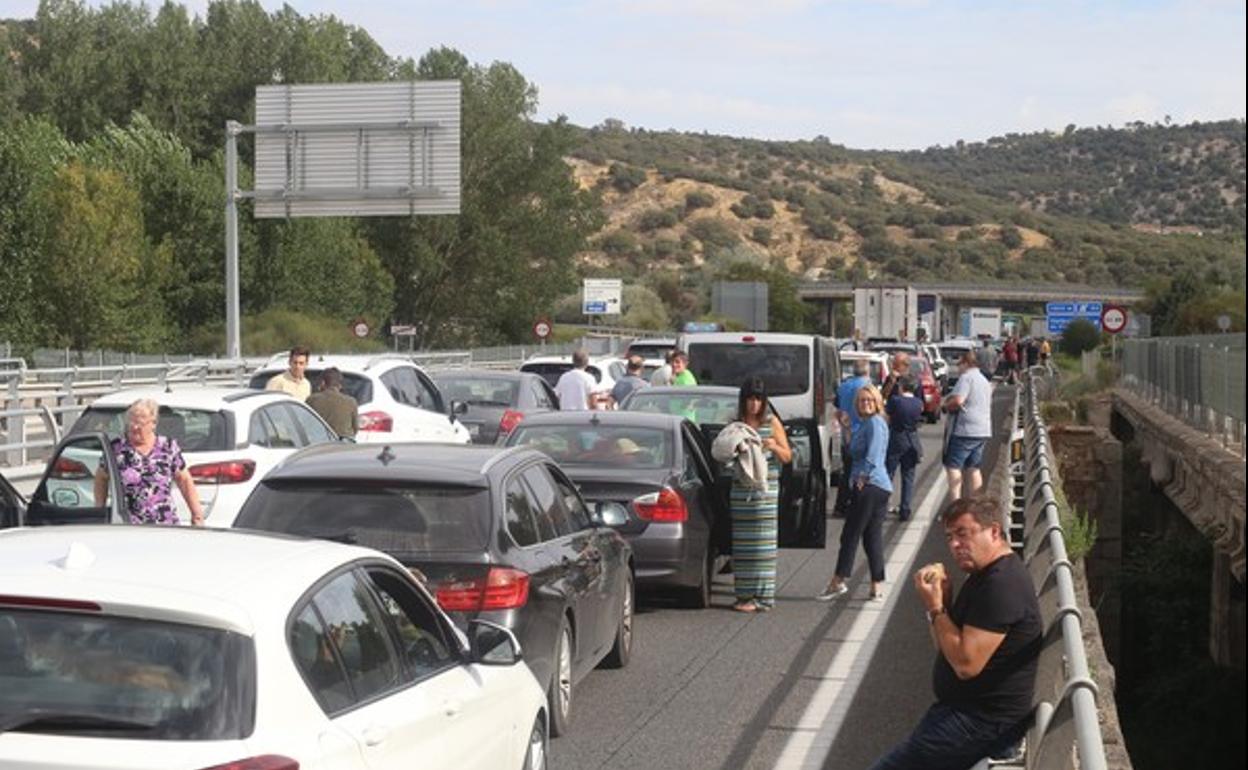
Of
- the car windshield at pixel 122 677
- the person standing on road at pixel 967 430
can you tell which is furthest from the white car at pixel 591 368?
the car windshield at pixel 122 677

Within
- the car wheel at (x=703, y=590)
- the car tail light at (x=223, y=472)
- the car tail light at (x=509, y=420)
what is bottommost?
the car wheel at (x=703, y=590)

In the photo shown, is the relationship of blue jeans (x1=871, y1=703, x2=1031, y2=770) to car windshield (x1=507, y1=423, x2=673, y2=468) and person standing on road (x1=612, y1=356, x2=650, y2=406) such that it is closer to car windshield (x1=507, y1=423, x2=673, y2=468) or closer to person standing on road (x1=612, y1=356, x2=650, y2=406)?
car windshield (x1=507, y1=423, x2=673, y2=468)

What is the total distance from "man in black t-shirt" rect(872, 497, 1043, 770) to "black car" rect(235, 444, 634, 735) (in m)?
2.56

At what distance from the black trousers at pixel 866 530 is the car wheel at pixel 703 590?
1096 mm

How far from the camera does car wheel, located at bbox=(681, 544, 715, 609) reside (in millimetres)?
14116

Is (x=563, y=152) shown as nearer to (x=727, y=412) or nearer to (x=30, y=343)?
(x=30, y=343)

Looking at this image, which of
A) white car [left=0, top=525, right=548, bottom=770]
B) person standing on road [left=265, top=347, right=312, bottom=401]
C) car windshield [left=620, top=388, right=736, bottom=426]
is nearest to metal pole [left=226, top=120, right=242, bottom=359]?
person standing on road [left=265, top=347, right=312, bottom=401]

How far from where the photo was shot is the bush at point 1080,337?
7850 cm

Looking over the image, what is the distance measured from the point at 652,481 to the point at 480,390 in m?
11.8

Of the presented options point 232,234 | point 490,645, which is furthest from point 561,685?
point 232,234

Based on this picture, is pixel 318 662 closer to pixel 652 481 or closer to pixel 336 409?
pixel 652 481

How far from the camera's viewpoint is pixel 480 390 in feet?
82.8

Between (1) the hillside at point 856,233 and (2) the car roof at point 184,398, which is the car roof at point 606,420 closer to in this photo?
(2) the car roof at point 184,398

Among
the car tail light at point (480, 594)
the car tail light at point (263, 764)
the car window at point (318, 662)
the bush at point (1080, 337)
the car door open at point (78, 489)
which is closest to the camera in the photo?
the car tail light at point (263, 764)
